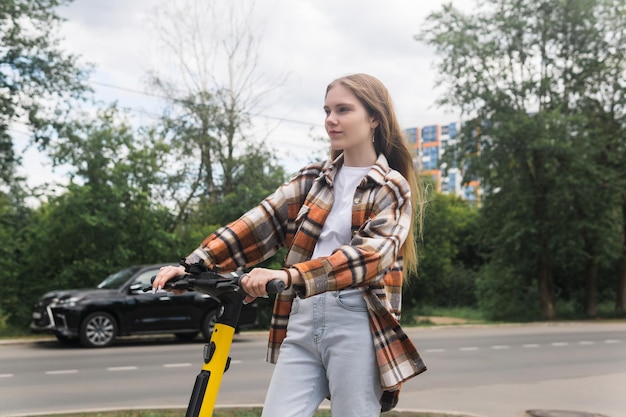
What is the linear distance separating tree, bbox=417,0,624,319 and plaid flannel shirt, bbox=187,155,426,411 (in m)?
25.3

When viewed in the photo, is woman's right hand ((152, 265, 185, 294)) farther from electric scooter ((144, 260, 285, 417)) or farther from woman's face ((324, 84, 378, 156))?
woman's face ((324, 84, 378, 156))

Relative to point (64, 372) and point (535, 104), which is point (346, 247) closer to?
point (64, 372)

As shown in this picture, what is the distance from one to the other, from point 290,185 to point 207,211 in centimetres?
1967

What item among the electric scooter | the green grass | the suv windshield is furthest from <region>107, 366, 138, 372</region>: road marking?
the electric scooter

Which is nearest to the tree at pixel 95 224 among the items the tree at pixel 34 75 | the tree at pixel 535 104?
the tree at pixel 34 75

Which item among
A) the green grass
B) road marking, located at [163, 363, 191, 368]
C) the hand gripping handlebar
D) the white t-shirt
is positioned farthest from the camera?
road marking, located at [163, 363, 191, 368]

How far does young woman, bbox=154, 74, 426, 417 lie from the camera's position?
9.09 ft

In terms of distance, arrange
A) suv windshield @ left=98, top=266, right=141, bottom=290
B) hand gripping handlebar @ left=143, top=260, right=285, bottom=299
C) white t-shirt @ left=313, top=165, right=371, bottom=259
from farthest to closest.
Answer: suv windshield @ left=98, top=266, right=141, bottom=290 → white t-shirt @ left=313, top=165, right=371, bottom=259 → hand gripping handlebar @ left=143, top=260, right=285, bottom=299

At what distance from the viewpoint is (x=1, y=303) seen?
1803cm

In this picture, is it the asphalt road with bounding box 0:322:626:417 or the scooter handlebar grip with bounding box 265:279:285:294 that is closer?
the scooter handlebar grip with bounding box 265:279:285:294

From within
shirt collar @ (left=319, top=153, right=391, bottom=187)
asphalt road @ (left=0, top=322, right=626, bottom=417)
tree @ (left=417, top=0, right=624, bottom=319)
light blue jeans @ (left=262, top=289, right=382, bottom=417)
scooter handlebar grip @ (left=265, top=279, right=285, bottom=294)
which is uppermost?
tree @ (left=417, top=0, right=624, bottom=319)

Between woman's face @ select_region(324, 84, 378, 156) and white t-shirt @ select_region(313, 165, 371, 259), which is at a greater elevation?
woman's face @ select_region(324, 84, 378, 156)

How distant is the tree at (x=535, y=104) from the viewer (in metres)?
27.8

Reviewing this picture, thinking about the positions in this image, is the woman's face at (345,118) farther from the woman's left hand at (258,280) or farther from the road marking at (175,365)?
the road marking at (175,365)
